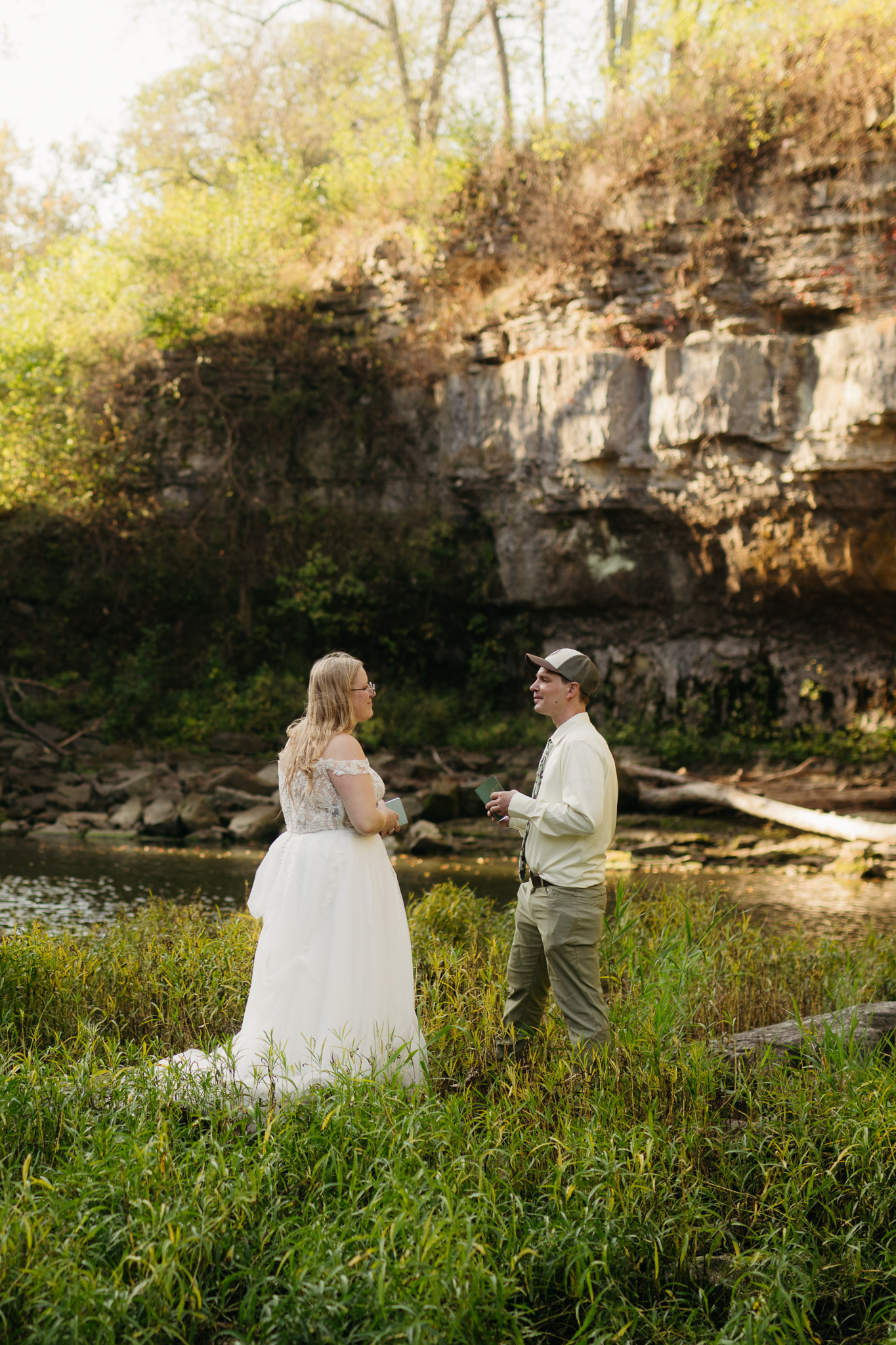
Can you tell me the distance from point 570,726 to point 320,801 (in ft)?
3.77

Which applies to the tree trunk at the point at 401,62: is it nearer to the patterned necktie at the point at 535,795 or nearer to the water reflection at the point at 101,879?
the water reflection at the point at 101,879

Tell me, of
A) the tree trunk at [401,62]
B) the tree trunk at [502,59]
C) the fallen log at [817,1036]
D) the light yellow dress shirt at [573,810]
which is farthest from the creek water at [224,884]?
the tree trunk at [401,62]

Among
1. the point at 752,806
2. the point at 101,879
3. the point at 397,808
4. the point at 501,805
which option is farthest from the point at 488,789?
the point at 752,806

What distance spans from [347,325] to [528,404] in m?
4.71

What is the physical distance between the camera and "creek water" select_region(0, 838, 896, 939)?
8828 mm

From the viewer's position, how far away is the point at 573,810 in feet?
13.5

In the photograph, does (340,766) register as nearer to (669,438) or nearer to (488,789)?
(488,789)

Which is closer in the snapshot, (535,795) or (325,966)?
(325,966)

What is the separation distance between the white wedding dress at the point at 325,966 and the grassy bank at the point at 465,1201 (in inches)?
9.7

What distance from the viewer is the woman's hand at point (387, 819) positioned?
410cm

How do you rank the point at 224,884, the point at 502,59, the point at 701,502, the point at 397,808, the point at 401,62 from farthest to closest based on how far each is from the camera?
the point at 401,62 → the point at 502,59 → the point at 701,502 → the point at 224,884 → the point at 397,808

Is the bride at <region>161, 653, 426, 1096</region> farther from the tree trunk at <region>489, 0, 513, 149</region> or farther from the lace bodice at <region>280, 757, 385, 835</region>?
the tree trunk at <region>489, 0, 513, 149</region>

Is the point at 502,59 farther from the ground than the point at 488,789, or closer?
farther from the ground

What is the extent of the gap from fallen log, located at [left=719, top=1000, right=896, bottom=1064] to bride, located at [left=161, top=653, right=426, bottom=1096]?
1544mm
